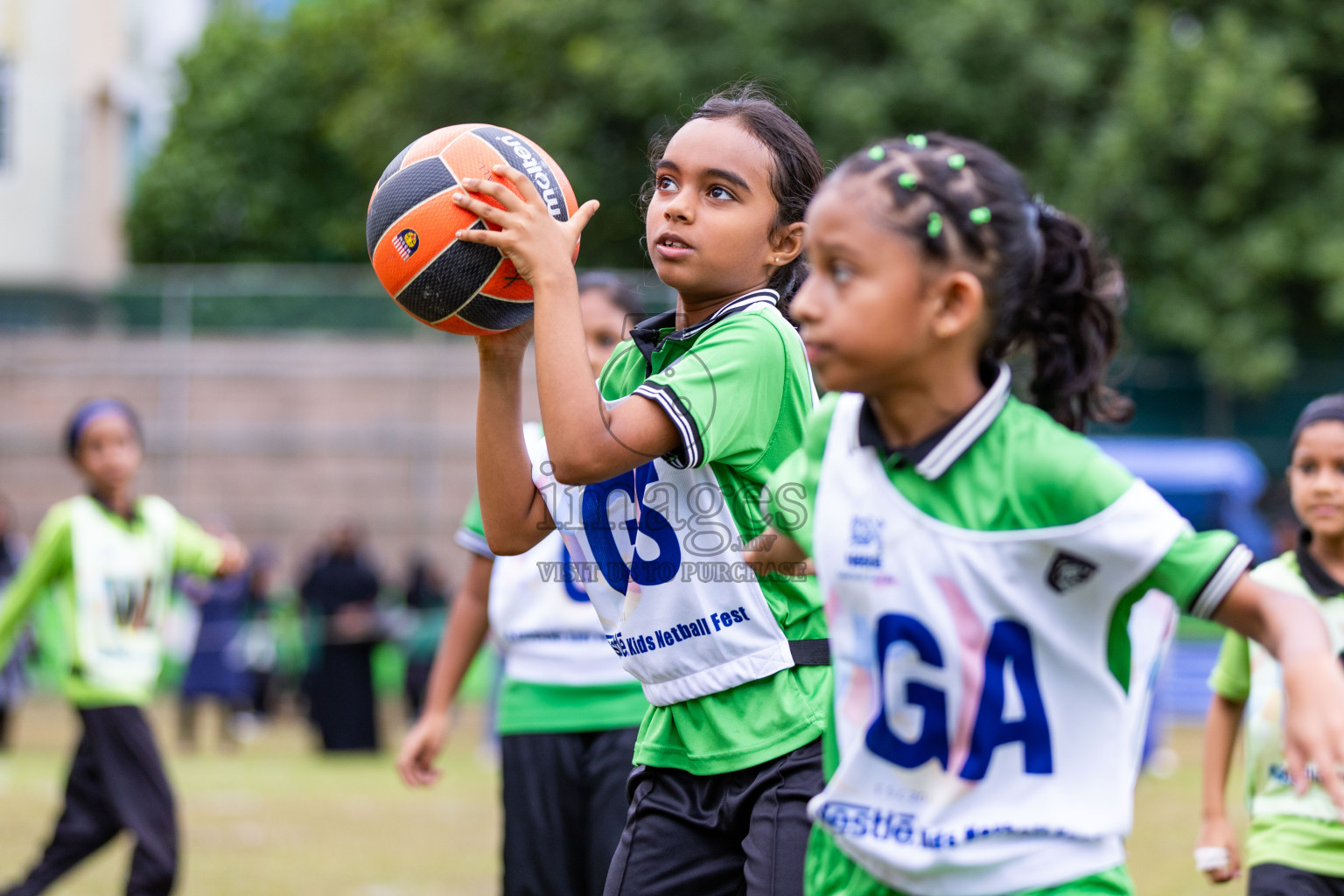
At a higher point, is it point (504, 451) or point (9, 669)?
point (9, 669)

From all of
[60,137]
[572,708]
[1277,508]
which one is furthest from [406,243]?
[60,137]

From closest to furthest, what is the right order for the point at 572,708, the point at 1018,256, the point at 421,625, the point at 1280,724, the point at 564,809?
1. the point at 1018,256
2. the point at 1280,724
3. the point at 564,809
4. the point at 572,708
5. the point at 421,625

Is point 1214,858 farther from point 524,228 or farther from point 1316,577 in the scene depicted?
point 524,228

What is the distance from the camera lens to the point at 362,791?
12031 mm

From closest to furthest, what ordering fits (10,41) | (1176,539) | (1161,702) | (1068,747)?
(1176,539) < (1068,747) < (1161,702) < (10,41)

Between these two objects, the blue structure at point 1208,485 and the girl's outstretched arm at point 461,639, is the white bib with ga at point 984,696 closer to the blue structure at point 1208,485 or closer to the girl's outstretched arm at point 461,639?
the girl's outstretched arm at point 461,639

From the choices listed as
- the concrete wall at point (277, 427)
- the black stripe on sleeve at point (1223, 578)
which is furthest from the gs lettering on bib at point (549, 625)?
the concrete wall at point (277, 427)

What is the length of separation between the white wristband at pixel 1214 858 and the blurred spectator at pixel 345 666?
39.8 feet

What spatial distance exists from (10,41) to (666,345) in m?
26.6

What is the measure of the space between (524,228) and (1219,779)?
2648 mm

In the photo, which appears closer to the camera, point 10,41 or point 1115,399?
point 1115,399

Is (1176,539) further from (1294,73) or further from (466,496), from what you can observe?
(1294,73)

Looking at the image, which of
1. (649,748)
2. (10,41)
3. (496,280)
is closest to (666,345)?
(496,280)

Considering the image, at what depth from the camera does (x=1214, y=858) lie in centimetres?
404
